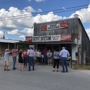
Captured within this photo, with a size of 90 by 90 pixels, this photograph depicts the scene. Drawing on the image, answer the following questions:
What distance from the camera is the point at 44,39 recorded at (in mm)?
20703

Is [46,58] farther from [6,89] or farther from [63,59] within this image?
[6,89]

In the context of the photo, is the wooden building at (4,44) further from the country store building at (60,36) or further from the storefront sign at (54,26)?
the storefront sign at (54,26)

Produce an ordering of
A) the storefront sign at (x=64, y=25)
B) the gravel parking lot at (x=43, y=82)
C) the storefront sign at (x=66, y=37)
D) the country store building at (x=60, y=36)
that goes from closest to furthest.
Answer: the gravel parking lot at (x=43, y=82) < the storefront sign at (x=66, y=37) < the country store building at (x=60, y=36) < the storefront sign at (x=64, y=25)

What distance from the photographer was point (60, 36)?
19422mm

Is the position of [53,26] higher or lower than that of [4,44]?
higher

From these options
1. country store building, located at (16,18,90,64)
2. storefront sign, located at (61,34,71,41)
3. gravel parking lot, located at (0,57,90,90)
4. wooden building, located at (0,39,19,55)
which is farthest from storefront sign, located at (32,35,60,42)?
wooden building, located at (0,39,19,55)

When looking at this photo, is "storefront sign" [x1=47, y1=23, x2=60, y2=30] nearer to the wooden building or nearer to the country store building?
the country store building

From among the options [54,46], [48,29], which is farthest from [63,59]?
[48,29]

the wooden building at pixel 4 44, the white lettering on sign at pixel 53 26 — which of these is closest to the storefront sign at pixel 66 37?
the white lettering on sign at pixel 53 26

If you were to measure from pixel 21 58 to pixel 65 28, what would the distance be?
9810 millimetres

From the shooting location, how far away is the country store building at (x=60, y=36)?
1883 cm

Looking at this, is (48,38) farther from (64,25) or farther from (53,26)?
(64,25)

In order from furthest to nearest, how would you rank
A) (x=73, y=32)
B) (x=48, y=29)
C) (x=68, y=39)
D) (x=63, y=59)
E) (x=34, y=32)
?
1. (x=34, y=32)
2. (x=48, y=29)
3. (x=73, y=32)
4. (x=68, y=39)
5. (x=63, y=59)

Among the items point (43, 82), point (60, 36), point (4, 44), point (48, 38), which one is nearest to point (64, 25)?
point (60, 36)
